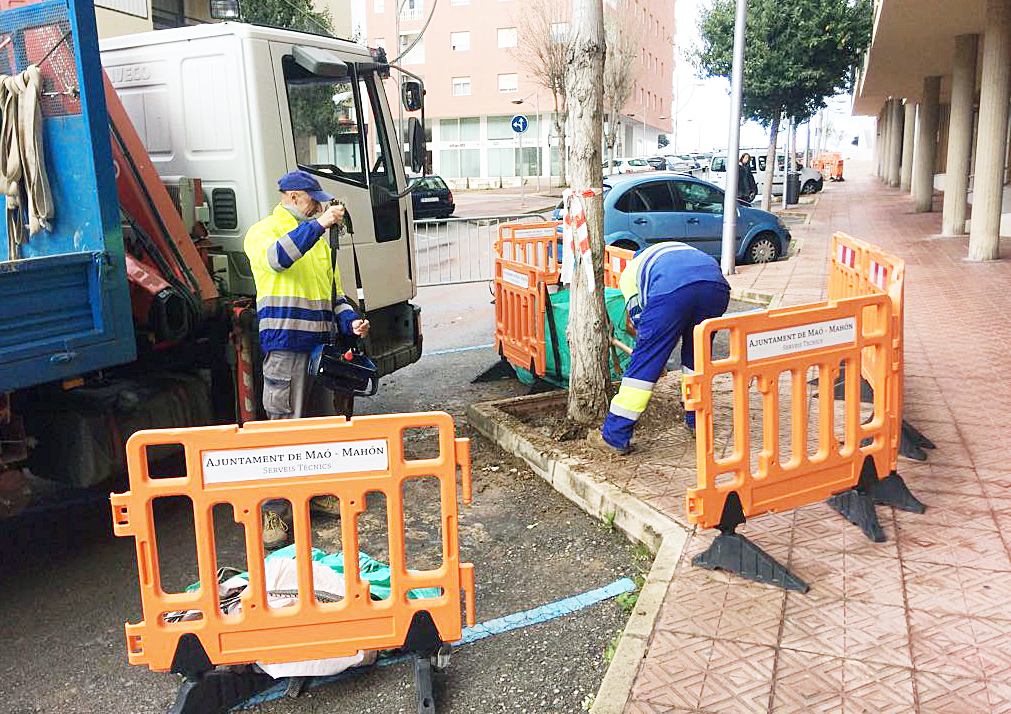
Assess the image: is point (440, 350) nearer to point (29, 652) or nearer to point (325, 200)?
point (325, 200)

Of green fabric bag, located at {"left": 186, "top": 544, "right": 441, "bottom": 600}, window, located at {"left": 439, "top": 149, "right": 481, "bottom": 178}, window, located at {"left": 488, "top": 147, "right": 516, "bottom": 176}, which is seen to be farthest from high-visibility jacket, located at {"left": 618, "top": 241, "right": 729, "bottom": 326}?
window, located at {"left": 439, "top": 149, "right": 481, "bottom": 178}

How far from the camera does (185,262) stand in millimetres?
5062

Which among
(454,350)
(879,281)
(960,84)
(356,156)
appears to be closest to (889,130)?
(960,84)

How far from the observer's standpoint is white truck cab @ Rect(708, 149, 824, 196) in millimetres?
29828

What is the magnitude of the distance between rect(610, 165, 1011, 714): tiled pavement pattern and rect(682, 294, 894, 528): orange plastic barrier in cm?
31

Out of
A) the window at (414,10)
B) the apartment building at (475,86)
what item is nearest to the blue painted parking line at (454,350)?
the apartment building at (475,86)

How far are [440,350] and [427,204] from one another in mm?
19419

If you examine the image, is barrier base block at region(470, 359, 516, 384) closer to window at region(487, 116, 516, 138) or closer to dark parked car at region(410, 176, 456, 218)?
dark parked car at region(410, 176, 456, 218)

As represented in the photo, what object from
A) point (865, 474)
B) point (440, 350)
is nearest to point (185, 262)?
point (865, 474)

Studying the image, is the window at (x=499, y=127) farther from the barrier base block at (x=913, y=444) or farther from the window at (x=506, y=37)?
the barrier base block at (x=913, y=444)

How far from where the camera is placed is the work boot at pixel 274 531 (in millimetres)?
4848

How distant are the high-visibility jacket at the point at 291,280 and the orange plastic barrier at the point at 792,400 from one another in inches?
80.4

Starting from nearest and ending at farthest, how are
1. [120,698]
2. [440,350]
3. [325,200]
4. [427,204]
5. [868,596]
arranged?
1. [120,698]
2. [868,596]
3. [325,200]
4. [440,350]
5. [427,204]

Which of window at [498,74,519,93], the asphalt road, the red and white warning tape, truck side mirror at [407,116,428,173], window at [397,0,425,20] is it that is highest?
window at [397,0,425,20]
